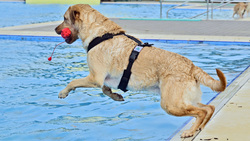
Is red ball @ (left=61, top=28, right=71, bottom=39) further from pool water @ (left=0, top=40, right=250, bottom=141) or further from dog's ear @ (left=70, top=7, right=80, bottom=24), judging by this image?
pool water @ (left=0, top=40, right=250, bottom=141)

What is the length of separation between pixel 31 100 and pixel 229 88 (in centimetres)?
312

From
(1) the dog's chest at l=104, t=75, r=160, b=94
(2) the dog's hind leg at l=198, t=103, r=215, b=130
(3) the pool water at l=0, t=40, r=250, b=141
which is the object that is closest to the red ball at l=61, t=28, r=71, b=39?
(1) the dog's chest at l=104, t=75, r=160, b=94

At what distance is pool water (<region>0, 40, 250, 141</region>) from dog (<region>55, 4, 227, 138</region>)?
0.59m

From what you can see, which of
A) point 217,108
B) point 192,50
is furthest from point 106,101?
point 192,50

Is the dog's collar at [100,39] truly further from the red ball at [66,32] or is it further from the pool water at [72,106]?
the pool water at [72,106]

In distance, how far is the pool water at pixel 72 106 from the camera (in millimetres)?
5355

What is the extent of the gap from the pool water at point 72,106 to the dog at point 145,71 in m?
0.59

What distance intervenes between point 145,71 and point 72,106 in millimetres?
2275

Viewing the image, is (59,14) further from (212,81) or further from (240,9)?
(212,81)

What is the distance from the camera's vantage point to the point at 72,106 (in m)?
6.56

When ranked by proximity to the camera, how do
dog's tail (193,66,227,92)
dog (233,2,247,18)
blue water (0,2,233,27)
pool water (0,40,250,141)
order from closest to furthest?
1. dog's tail (193,66,227,92)
2. pool water (0,40,250,141)
3. dog (233,2,247,18)
4. blue water (0,2,233,27)

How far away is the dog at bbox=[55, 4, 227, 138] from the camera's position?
4.34m

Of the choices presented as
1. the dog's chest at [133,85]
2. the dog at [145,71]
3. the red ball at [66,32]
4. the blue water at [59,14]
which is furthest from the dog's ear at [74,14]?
the blue water at [59,14]

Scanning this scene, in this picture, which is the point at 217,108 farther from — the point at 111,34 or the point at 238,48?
the point at 238,48
